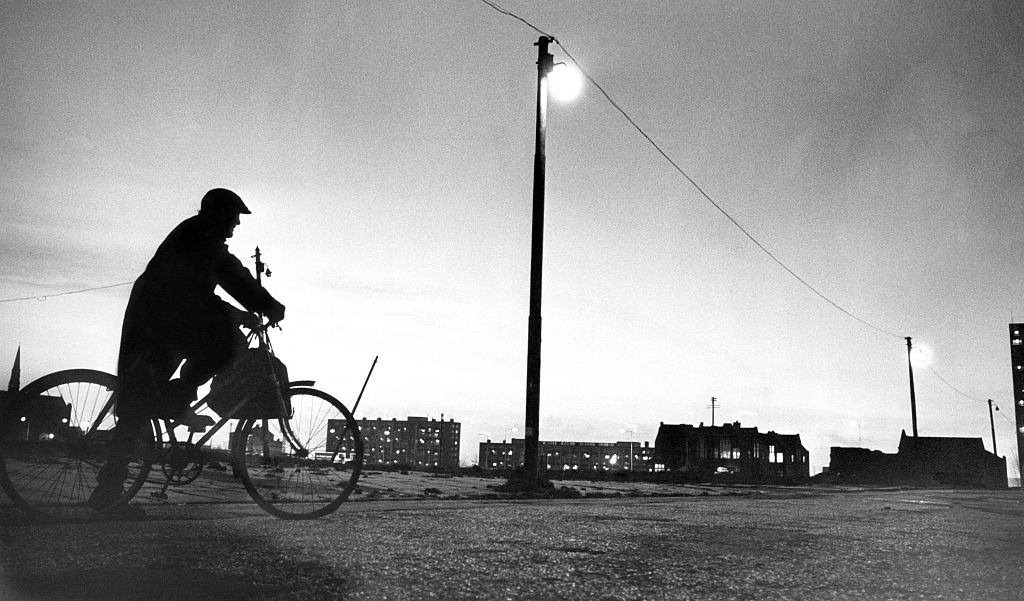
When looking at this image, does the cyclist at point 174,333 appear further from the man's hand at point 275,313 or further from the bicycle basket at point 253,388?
the man's hand at point 275,313

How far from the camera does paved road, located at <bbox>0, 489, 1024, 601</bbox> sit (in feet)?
7.54

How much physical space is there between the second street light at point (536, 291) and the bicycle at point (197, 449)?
6.96 m

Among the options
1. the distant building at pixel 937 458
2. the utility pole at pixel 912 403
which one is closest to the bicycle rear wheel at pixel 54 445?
the utility pole at pixel 912 403

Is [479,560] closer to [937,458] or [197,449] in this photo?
[197,449]

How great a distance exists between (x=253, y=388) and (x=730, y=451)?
10349cm

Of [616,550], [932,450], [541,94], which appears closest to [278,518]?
[616,550]

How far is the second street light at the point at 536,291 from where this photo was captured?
12.0m

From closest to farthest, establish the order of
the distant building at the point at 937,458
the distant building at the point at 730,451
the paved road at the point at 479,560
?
1. the paved road at the point at 479,560
2. the distant building at the point at 730,451
3. the distant building at the point at 937,458

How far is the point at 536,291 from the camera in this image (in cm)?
1244

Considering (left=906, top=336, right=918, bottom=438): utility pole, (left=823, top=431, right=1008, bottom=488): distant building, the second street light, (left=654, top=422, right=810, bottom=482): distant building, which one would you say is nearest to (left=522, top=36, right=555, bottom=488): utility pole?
the second street light

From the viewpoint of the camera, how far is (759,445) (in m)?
103

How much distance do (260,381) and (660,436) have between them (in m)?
106

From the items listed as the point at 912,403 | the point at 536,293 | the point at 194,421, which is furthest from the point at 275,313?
the point at 912,403

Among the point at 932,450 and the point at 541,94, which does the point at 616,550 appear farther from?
the point at 932,450
